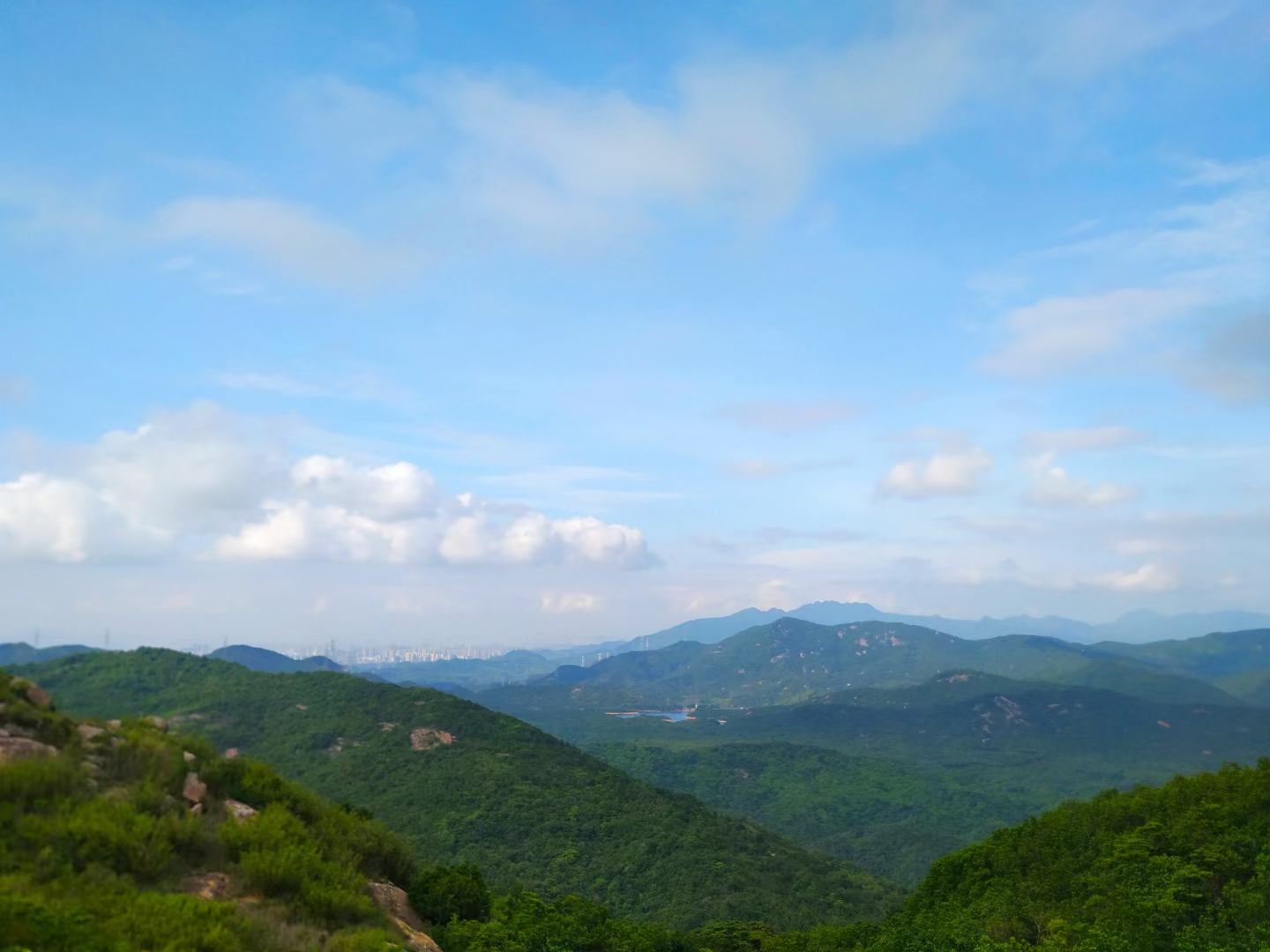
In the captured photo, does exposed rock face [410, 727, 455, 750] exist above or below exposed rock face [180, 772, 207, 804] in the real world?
below

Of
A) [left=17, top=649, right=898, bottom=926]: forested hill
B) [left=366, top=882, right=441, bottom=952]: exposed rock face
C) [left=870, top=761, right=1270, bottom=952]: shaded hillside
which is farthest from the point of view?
[left=17, top=649, right=898, bottom=926]: forested hill

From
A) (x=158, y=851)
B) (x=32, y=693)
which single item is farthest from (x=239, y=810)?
(x=32, y=693)

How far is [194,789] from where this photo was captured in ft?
66.2

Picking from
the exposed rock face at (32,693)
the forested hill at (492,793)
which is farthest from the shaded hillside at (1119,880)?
the forested hill at (492,793)

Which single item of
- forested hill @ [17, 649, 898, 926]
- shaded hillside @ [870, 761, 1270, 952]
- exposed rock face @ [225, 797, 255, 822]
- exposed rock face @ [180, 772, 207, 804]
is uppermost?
exposed rock face @ [180, 772, 207, 804]

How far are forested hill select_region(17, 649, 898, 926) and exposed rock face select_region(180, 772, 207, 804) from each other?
174 ft

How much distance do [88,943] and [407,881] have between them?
14393mm

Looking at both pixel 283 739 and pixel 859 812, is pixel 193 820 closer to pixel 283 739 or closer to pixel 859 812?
pixel 283 739

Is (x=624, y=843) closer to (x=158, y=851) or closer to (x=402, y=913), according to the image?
(x=402, y=913)

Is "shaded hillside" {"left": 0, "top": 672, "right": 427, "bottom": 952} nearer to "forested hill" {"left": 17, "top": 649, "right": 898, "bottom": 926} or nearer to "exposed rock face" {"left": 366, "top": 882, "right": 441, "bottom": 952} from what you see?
"exposed rock face" {"left": 366, "top": 882, "right": 441, "bottom": 952}

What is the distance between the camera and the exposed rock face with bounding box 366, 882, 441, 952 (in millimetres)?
18922

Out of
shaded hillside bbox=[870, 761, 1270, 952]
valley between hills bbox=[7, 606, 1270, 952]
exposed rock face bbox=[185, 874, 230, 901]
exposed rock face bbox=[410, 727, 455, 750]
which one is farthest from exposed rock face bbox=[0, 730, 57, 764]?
exposed rock face bbox=[410, 727, 455, 750]

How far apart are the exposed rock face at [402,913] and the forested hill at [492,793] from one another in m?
51.0

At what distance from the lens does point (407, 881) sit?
2497cm
